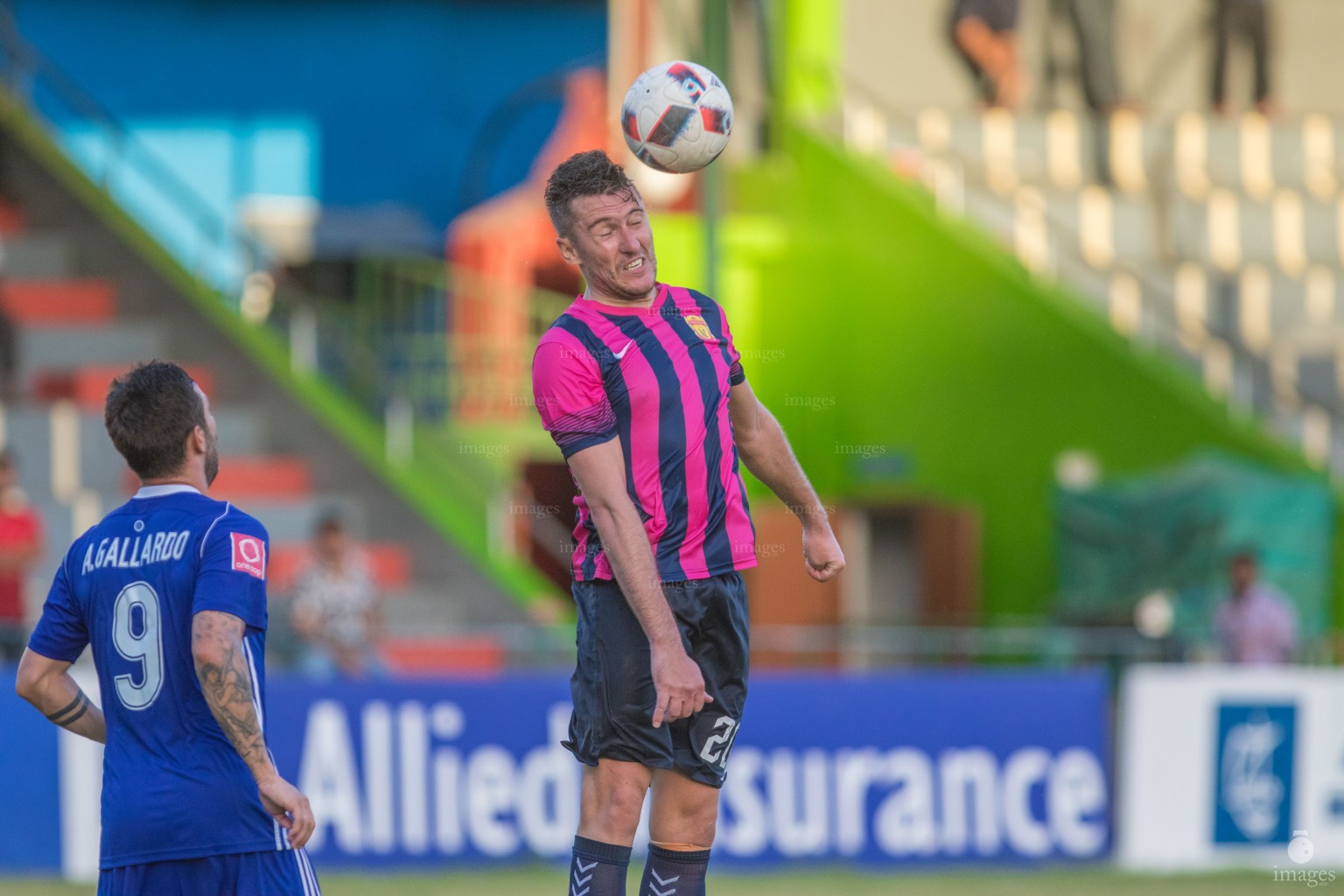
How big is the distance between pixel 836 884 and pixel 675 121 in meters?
5.92

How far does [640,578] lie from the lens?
14.9 ft

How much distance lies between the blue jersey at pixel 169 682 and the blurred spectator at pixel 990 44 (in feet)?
46.5

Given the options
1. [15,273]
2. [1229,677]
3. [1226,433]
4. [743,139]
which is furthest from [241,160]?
[1229,677]

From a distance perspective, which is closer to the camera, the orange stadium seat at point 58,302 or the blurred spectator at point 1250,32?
the orange stadium seat at point 58,302

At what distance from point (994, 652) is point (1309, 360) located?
5.38 meters

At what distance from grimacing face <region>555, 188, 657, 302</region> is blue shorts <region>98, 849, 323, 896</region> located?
1.60m

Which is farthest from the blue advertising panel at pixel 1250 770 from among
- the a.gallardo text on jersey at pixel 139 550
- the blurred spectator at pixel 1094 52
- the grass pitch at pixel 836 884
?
the blurred spectator at pixel 1094 52

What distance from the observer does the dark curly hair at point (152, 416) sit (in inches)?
175

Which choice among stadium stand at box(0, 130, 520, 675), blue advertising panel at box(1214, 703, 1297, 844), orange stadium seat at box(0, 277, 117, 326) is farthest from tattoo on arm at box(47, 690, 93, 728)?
orange stadium seat at box(0, 277, 117, 326)

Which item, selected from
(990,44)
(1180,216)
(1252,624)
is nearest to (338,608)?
(1252,624)

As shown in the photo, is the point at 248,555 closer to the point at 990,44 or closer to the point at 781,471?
the point at 781,471

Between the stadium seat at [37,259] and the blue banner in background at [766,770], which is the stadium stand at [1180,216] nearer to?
the blue banner in background at [766,770]

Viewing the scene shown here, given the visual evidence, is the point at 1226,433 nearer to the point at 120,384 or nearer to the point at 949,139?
the point at 949,139

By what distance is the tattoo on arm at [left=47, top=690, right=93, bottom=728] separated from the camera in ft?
15.2
